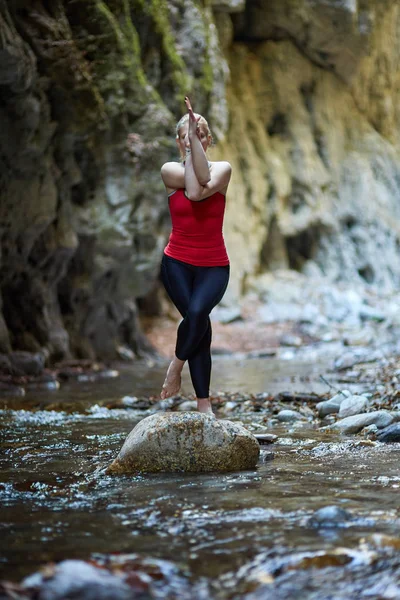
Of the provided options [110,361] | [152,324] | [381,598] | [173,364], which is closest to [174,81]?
[110,361]

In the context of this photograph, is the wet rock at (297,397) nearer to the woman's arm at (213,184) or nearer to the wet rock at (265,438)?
the wet rock at (265,438)

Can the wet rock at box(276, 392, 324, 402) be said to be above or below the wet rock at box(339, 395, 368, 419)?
below

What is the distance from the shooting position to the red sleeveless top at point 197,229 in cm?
397

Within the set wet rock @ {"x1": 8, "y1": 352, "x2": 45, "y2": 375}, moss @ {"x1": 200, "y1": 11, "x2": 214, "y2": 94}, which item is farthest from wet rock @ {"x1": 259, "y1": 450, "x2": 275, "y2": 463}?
moss @ {"x1": 200, "y1": 11, "x2": 214, "y2": 94}

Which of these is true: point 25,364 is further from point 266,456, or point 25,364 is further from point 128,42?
point 266,456

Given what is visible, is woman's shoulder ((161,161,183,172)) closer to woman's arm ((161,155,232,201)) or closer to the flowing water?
woman's arm ((161,155,232,201))

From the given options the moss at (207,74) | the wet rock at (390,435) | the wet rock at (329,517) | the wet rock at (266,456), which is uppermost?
the moss at (207,74)

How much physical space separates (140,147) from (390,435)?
9.61 m

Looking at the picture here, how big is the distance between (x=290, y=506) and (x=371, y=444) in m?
1.46

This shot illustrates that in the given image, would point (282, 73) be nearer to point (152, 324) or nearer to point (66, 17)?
point (152, 324)

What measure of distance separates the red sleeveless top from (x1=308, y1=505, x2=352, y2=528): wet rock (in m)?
1.94

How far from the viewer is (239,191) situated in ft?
80.4

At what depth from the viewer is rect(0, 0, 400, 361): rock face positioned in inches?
376

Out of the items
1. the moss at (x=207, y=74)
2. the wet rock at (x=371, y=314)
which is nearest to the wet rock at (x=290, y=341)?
the wet rock at (x=371, y=314)
